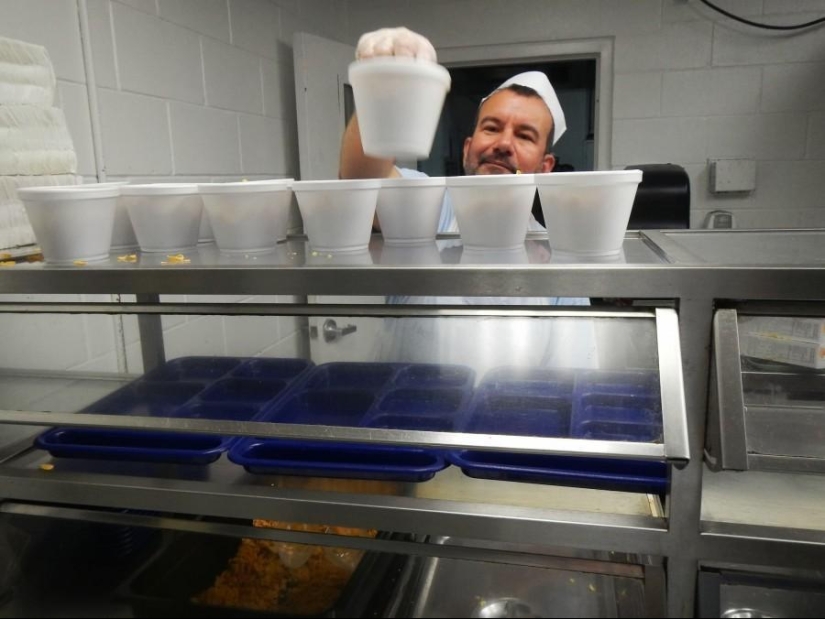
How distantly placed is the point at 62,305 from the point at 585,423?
30.2 inches

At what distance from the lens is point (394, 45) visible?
78 cm

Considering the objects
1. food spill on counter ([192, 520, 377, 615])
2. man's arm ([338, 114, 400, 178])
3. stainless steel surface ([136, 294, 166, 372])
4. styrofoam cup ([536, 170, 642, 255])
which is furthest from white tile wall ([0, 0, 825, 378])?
styrofoam cup ([536, 170, 642, 255])

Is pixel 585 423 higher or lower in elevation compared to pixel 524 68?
lower

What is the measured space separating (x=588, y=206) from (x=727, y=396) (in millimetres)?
257

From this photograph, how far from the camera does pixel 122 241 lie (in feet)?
3.17

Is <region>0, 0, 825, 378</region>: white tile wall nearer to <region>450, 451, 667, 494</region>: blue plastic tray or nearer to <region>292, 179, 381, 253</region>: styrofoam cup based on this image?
<region>292, 179, 381, 253</region>: styrofoam cup

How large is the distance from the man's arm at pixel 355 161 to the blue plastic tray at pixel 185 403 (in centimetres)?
38

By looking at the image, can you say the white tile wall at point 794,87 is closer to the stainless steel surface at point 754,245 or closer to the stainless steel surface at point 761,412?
the stainless steel surface at point 754,245

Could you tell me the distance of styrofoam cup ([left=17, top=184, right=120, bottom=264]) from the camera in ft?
2.62

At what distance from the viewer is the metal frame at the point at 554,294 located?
0.67 meters

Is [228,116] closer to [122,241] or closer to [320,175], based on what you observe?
[320,175]

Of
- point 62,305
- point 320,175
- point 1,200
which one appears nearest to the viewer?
point 62,305

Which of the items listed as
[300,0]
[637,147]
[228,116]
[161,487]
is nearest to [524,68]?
[637,147]

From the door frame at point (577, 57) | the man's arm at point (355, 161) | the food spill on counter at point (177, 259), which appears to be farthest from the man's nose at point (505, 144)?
the food spill on counter at point (177, 259)
